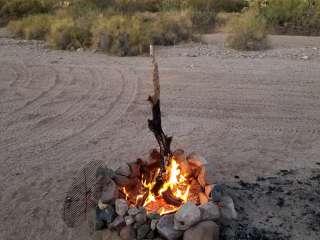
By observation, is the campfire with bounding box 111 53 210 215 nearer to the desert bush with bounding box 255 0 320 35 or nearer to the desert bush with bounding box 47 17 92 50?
the desert bush with bounding box 47 17 92 50

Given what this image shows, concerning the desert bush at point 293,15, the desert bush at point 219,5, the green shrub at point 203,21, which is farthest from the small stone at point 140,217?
the desert bush at point 219,5

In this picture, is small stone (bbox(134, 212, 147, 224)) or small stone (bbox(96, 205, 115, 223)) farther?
small stone (bbox(96, 205, 115, 223))

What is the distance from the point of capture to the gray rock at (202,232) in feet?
17.4

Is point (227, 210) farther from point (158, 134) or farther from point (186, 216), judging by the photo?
point (158, 134)

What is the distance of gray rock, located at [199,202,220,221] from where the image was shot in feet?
17.7

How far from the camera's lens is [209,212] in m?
5.42

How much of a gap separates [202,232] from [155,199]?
2.90 ft

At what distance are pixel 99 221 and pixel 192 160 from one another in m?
1.32

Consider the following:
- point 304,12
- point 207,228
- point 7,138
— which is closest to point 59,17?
point 304,12

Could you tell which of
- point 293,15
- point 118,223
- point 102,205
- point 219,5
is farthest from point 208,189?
point 219,5

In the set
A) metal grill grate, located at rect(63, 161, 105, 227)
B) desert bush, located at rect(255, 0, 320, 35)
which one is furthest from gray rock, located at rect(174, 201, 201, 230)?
desert bush, located at rect(255, 0, 320, 35)

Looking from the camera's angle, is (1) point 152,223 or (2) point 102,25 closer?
(1) point 152,223

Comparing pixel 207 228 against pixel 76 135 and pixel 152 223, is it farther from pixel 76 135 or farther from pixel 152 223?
pixel 76 135

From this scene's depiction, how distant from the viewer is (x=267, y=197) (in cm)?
669
